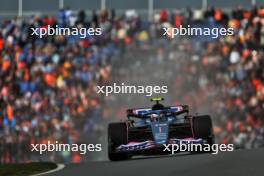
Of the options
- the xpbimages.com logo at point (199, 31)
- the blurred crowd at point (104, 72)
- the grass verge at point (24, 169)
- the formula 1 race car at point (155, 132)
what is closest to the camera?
the grass verge at point (24, 169)

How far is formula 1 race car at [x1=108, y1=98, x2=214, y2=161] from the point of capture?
16641mm

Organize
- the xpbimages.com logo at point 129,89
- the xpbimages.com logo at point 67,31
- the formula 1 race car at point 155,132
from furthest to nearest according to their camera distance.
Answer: the xpbimages.com logo at point 67,31 < the xpbimages.com logo at point 129,89 < the formula 1 race car at point 155,132

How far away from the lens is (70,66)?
27938mm

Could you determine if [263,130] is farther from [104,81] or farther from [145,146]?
[145,146]

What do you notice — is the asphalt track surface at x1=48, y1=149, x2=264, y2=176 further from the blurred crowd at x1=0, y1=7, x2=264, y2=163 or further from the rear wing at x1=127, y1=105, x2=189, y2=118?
the blurred crowd at x1=0, y1=7, x2=264, y2=163

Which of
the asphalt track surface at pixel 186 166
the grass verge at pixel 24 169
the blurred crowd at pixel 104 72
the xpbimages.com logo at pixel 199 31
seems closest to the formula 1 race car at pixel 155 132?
the asphalt track surface at pixel 186 166

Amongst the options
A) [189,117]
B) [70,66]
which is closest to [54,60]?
[70,66]

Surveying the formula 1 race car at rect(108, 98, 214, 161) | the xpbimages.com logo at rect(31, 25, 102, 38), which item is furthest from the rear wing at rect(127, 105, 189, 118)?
the xpbimages.com logo at rect(31, 25, 102, 38)

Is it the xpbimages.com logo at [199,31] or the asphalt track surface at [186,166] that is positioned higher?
the xpbimages.com logo at [199,31]

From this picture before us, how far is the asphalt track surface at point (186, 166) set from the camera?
1348cm

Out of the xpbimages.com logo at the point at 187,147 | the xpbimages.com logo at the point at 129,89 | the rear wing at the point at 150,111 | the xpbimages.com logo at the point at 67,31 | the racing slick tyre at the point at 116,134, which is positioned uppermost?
the xpbimages.com logo at the point at 67,31

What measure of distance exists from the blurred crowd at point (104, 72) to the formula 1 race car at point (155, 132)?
25.7 ft

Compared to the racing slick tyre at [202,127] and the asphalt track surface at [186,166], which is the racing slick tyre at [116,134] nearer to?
the asphalt track surface at [186,166]

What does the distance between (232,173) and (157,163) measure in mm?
2861
